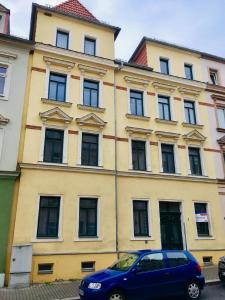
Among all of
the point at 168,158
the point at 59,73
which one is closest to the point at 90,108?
the point at 59,73

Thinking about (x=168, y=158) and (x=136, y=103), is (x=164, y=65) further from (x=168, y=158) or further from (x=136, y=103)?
(x=168, y=158)

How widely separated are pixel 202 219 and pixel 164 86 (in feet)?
30.2

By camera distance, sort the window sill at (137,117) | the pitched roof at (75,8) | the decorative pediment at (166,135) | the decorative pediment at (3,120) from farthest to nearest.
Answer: the pitched roof at (75,8)
the decorative pediment at (166,135)
the window sill at (137,117)
the decorative pediment at (3,120)

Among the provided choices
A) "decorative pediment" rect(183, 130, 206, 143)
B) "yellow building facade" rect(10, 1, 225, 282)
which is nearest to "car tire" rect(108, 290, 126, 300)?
"yellow building facade" rect(10, 1, 225, 282)

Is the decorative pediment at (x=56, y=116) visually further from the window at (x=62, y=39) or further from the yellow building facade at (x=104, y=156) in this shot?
the window at (x=62, y=39)

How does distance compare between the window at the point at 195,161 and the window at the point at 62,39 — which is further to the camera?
the window at the point at 195,161

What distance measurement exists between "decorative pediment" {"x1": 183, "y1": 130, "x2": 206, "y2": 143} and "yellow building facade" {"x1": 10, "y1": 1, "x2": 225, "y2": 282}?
68 millimetres

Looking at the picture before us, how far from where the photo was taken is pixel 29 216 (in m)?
12.8

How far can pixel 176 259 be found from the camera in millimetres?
9570

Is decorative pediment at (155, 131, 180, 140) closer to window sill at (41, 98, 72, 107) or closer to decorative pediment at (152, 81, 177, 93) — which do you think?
decorative pediment at (152, 81, 177, 93)

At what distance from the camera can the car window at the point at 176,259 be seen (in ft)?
30.8

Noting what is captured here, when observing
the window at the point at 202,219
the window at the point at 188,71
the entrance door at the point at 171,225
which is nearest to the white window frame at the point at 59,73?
the entrance door at the point at 171,225

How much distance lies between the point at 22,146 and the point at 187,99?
11901 millimetres

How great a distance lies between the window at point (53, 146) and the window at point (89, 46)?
6.16 meters
